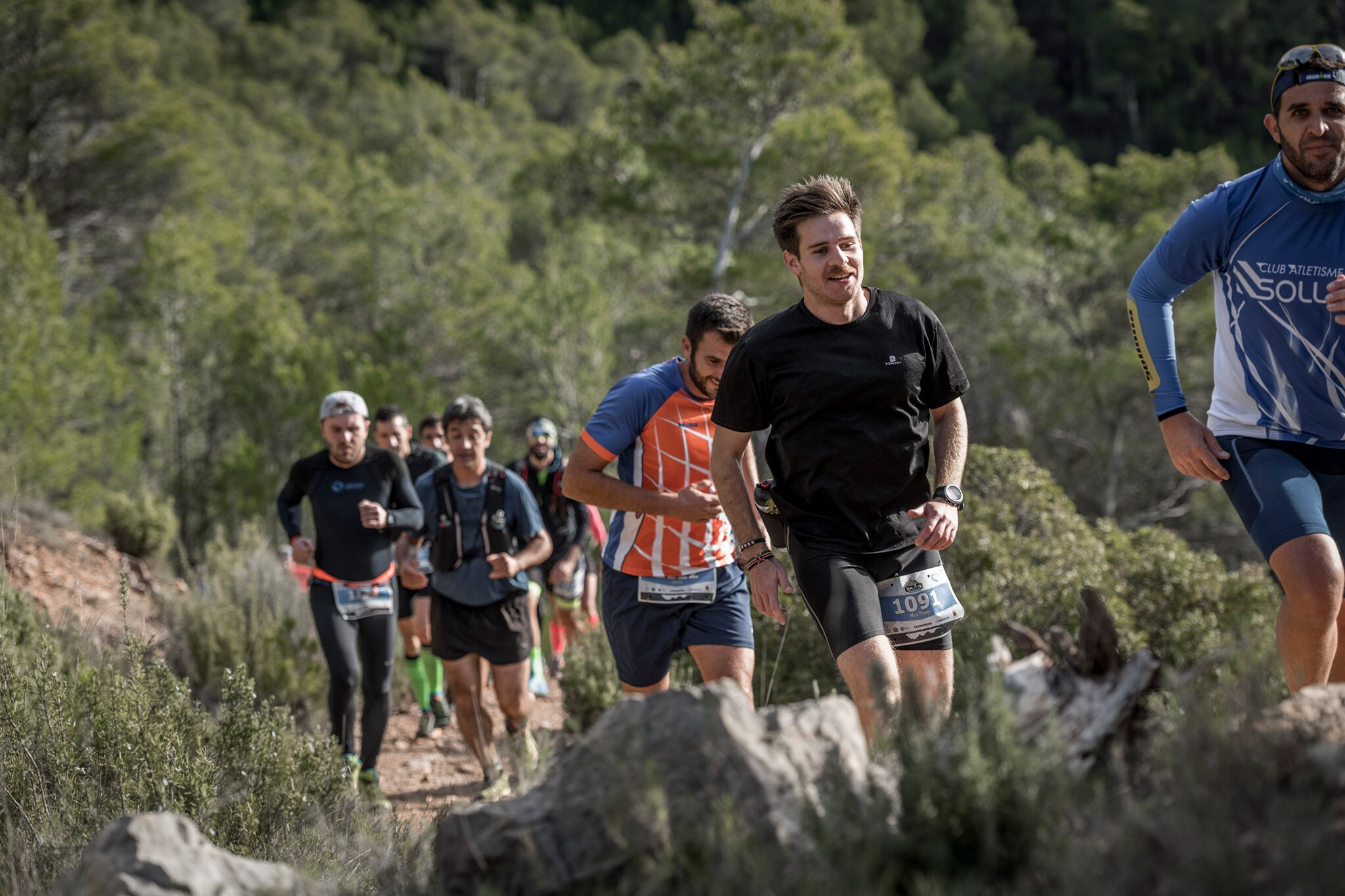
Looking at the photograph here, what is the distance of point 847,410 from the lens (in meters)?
3.03

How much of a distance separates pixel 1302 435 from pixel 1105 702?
1.18 metres

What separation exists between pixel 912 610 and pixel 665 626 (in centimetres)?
107

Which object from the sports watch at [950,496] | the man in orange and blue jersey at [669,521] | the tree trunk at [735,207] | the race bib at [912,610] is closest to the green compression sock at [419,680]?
the man in orange and blue jersey at [669,521]

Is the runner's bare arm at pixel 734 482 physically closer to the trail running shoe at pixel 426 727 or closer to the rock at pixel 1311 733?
the rock at pixel 1311 733

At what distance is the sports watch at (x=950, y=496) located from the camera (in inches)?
121

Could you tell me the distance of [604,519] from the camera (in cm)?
945

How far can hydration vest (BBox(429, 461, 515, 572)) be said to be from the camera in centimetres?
547

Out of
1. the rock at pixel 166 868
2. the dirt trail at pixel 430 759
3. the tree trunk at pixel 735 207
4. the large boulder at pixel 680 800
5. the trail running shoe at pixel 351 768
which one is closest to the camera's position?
the large boulder at pixel 680 800

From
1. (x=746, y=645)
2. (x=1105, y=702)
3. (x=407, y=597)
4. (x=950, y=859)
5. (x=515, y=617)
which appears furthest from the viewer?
(x=407, y=597)

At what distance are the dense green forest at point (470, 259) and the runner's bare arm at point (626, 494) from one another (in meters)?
Result: 8.45

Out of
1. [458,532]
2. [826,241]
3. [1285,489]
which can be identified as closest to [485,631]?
[458,532]

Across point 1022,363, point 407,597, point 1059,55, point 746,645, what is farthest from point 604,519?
point 1059,55

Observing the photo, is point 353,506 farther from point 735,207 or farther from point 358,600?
point 735,207

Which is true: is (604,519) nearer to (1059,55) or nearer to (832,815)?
(832,815)
